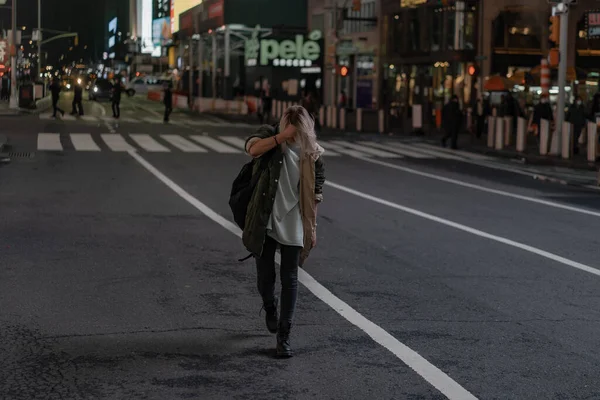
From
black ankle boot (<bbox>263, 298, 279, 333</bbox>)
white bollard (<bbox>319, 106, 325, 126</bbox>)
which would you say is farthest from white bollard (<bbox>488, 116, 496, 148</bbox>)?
black ankle boot (<bbox>263, 298, 279, 333</bbox>)

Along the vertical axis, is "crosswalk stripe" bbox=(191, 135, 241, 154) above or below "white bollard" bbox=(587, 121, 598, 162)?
below

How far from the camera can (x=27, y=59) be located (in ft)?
577

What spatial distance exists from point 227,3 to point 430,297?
61905 mm

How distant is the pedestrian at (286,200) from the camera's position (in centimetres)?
722

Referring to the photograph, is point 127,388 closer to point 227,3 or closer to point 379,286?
point 379,286

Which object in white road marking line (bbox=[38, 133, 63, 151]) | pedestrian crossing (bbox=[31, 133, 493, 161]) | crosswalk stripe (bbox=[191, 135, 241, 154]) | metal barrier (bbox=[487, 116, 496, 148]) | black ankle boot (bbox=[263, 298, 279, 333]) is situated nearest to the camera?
black ankle boot (bbox=[263, 298, 279, 333])

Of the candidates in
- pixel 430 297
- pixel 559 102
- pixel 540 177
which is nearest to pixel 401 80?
pixel 559 102

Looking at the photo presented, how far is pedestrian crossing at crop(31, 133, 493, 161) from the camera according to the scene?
1160 inches

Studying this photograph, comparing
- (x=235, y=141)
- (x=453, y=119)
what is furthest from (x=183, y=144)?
(x=453, y=119)

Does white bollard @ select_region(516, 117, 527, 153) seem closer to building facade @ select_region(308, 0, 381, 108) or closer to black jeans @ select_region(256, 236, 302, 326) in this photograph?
black jeans @ select_region(256, 236, 302, 326)

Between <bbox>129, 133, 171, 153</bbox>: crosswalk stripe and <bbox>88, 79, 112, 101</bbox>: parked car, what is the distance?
49.8 meters

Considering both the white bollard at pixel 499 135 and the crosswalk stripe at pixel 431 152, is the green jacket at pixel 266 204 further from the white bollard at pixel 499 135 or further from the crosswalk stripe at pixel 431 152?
the white bollard at pixel 499 135

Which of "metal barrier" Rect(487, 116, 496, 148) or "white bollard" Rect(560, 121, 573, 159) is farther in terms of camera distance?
"metal barrier" Rect(487, 116, 496, 148)

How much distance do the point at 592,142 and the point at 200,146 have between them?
1085 cm
